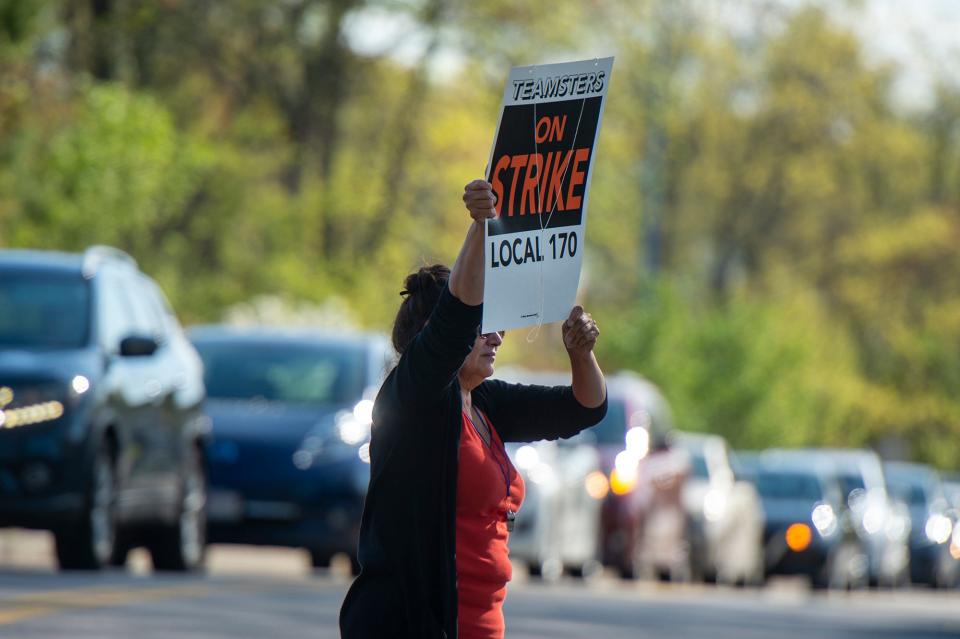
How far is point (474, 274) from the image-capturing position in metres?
5.36

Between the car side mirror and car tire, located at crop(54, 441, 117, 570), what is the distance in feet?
1.75

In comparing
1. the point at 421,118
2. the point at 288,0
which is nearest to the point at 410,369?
the point at 288,0

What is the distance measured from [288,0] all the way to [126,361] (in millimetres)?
30603

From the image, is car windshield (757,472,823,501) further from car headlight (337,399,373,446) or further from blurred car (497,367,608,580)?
car headlight (337,399,373,446)

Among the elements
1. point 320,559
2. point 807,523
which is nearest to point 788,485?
point 807,523

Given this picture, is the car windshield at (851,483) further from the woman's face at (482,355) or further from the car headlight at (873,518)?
the woman's face at (482,355)

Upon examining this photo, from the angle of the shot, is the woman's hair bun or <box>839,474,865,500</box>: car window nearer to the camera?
the woman's hair bun

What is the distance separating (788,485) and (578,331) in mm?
29203

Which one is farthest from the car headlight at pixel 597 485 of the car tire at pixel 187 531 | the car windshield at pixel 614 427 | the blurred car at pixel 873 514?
the blurred car at pixel 873 514

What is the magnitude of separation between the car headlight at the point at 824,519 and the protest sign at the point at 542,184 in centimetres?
2774

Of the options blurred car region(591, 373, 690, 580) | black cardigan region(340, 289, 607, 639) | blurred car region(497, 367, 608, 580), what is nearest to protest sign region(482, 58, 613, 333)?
black cardigan region(340, 289, 607, 639)

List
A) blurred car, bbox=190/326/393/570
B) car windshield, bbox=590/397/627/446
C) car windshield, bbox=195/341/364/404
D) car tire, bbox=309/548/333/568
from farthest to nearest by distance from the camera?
car windshield, bbox=590/397/627/446 → car tire, bbox=309/548/333/568 → car windshield, bbox=195/341/364/404 → blurred car, bbox=190/326/393/570

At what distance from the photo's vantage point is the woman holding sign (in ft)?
17.5

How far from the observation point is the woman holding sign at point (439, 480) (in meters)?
5.35
